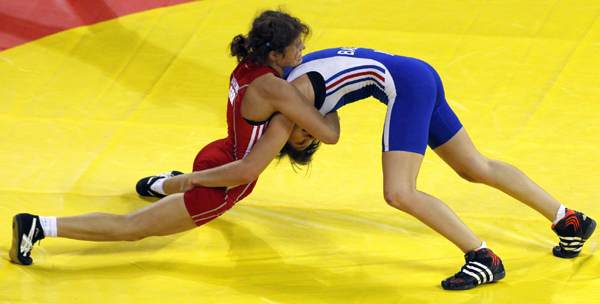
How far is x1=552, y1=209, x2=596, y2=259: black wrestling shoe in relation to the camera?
282 centimetres

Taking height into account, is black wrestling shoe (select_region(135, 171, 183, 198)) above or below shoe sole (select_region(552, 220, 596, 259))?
below

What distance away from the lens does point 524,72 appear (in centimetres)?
440

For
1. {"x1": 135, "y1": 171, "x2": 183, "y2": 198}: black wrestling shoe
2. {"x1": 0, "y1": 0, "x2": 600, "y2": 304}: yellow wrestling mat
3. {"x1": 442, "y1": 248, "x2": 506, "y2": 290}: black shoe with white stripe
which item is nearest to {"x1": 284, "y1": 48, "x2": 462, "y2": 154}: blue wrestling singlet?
{"x1": 442, "y1": 248, "x2": 506, "y2": 290}: black shoe with white stripe

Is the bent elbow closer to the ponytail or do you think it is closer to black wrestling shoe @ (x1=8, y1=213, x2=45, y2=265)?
the ponytail

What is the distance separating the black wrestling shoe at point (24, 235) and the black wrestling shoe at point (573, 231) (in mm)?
2067

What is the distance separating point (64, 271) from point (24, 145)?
1443mm

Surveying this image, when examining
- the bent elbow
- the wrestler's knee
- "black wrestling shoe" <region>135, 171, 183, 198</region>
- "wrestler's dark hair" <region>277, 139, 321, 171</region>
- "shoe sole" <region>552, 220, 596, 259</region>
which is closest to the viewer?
the wrestler's knee

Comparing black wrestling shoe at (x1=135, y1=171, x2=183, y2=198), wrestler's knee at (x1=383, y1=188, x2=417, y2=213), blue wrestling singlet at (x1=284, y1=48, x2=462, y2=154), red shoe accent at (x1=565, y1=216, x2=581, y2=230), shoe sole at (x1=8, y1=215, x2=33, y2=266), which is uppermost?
blue wrestling singlet at (x1=284, y1=48, x2=462, y2=154)

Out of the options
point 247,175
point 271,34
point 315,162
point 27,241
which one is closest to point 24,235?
point 27,241

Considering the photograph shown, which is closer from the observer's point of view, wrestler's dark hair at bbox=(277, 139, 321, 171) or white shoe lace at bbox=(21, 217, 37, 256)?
white shoe lace at bbox=(21, 217, 37, 256)

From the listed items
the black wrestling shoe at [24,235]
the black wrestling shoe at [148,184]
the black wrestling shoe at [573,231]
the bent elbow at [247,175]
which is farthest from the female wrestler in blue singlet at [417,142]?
the black wrestling shoe at [24,235]

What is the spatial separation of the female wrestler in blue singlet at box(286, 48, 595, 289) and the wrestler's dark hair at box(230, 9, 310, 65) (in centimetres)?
15

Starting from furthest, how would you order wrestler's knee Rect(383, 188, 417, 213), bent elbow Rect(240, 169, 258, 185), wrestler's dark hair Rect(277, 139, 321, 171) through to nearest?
wrestler's dark hair Rect(277, 139, 321, 171)
bent elbow Rect(240, 169, 258, 185)
wrestler's knee Rect(383, 188, 417, 213)

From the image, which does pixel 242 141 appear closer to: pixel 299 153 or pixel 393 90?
pixel 299 153
